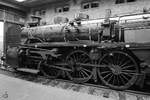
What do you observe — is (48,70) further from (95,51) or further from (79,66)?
(95,51)

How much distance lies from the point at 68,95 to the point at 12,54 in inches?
115

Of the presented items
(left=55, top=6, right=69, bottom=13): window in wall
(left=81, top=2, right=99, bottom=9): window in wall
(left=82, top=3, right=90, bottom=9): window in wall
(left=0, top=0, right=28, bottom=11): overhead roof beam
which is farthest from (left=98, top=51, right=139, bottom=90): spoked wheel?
(left=0, top=0, right=28, bottom=11): overhead roof beam

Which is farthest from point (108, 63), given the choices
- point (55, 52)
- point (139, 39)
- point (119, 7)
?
point (119, 7)

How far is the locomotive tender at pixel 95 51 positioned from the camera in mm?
2531

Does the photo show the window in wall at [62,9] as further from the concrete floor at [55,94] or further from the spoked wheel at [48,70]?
the concrete floor at [55,94]

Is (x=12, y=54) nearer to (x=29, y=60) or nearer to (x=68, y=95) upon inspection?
(x=29, y=60)

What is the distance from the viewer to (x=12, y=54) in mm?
4141

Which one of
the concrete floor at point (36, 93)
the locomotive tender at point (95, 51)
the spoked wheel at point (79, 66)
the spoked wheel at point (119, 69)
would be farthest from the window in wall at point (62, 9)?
the concrete floor at point (36, 93)

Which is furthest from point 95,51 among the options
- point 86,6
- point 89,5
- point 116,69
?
point 86,6

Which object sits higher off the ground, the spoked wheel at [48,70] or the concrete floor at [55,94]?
the spoked wheel at [48,70]

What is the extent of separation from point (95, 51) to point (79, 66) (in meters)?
0.75

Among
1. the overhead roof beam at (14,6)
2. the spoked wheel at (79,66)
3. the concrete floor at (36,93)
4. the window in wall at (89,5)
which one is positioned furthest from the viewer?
the overhead roof beam at (14,6)

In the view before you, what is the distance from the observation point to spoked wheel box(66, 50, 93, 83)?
3281mm

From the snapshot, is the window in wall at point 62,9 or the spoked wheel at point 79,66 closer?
the spoked wheel at point 79,66
